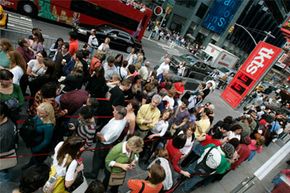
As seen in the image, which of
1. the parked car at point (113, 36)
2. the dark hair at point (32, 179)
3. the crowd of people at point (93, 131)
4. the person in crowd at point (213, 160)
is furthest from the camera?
the parked car at point (113, 36)

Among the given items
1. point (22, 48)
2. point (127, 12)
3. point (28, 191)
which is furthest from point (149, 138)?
point (127, 12)

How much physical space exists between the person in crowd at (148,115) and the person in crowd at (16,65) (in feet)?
8.39

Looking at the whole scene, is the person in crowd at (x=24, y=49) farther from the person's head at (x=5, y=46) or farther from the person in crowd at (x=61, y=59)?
the person's head at (x=5, y=46)

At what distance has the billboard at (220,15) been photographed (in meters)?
42.2

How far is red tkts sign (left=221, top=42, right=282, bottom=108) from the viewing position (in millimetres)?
13812

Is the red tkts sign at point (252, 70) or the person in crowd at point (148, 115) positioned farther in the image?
the red tkts sign at point (252, 70)

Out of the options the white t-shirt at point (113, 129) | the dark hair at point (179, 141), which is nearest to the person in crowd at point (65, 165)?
the white t-shirt at point (113, 129)

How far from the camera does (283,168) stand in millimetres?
3164

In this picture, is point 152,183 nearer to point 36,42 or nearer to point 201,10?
point 36,42

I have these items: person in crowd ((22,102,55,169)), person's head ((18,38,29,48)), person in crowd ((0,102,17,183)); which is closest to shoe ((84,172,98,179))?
person in crowd ((22,102,55,169))

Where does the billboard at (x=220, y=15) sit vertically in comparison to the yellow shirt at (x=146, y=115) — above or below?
above

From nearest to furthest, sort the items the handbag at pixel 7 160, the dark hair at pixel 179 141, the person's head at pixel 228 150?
the handbag at pixel 7 160 → the dark hair at pixel 179 141 → the person's head at pixel 228 150

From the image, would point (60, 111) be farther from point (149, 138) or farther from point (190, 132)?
Answer: point (190, 132)

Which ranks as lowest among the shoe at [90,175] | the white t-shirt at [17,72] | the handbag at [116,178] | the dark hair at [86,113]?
the shoe at [90,175]
